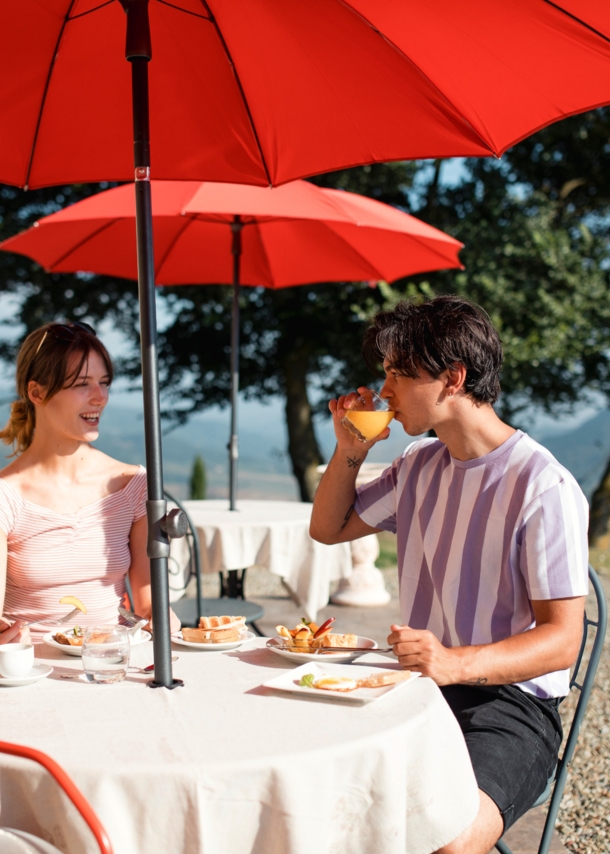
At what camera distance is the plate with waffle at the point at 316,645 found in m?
1.84

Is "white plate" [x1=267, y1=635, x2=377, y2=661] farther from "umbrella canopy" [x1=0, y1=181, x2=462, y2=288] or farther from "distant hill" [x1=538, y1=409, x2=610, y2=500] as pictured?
"distant hill" [x1=538, y1=409, x2=610, y2=500]

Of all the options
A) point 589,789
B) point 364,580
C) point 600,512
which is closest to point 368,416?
point 589,789

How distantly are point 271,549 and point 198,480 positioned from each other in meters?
10.8

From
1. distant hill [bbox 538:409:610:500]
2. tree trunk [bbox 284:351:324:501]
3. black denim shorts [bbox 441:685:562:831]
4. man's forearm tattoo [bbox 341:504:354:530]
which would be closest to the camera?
black denim shorts [bbox 441:685:562:831]

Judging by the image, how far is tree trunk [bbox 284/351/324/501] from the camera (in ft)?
45.4

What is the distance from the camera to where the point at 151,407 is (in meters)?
1.64

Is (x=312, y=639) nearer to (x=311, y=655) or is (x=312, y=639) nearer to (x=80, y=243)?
(x=311, y=655)

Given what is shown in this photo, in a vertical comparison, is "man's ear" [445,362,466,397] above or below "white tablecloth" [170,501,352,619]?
above

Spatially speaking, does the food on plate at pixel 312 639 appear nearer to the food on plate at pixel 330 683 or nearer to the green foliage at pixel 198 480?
the food on plate at pixel 330 683

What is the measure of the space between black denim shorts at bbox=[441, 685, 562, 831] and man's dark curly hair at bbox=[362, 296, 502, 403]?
0.76 metres

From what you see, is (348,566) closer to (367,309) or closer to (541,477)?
(541,477)

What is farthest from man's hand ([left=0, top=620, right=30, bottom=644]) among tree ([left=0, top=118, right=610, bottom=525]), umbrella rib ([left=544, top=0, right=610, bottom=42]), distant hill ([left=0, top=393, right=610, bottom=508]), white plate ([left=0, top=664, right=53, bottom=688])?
distant hill ([left=0, top=393, right=610, bottom=508])

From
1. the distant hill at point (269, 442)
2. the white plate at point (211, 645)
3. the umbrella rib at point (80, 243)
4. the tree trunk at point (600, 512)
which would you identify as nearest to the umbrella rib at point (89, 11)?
the white plate at point (211, 645)

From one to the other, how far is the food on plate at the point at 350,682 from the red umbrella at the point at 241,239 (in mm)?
2977
